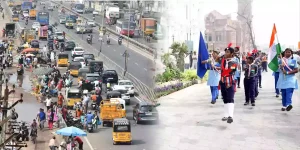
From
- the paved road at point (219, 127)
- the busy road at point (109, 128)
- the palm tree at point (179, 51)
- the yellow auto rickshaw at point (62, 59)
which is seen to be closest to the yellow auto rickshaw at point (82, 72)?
the busy road at point (109, 128)

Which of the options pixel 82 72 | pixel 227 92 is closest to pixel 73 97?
pixel 82 72

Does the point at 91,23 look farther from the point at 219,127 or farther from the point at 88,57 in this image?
the point at 219,127

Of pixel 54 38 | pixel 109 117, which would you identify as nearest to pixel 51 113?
pixel 109 117

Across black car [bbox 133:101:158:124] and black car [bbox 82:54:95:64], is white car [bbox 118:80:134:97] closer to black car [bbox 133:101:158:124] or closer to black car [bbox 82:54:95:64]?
black car [bbox 133:101:158:124]

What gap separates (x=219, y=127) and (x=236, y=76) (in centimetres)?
213

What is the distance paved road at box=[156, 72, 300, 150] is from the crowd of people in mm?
182

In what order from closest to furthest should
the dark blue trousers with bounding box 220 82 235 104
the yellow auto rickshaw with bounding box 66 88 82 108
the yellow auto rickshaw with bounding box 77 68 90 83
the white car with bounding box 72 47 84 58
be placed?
the dark blue trousers with bounding box 220 82 235 104, the yellow auto rickshaw with bounding box 66 88 82 108, the yellow auto rickshaw with bounding box 77 68 90 83, the white car with bounding box 72 47 84 58

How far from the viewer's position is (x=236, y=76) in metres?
8.08

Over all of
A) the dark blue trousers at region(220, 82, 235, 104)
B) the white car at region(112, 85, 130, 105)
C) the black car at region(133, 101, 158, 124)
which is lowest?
the white car at region(112, 85, 130, 105)

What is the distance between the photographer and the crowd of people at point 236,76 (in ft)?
21.1

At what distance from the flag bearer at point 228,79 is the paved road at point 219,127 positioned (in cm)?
13

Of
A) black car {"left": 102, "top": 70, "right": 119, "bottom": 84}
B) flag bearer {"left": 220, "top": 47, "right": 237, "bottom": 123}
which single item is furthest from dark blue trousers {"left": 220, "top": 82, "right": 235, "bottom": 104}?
black car {"left": 102, "top": 70, "right": 119, "bottom": 84}

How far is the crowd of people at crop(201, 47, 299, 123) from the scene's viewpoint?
6.43 meters

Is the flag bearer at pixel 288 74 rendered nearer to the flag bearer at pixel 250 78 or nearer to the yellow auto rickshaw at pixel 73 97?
the flag bearer at pixel 250 78
